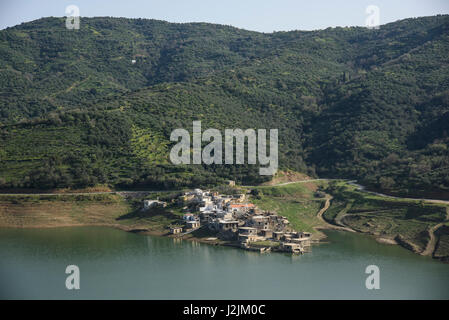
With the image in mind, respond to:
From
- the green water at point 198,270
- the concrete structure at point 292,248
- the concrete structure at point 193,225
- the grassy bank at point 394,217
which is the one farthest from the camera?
the concrete structure at point 193,225

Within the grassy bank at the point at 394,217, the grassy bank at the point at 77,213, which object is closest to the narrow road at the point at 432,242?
the grassy bank at the point at 394,217

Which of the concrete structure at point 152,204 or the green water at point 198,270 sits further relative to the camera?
the concrete structure at point 152,204

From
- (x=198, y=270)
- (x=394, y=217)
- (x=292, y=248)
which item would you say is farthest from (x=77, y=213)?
(x=394, y=217)

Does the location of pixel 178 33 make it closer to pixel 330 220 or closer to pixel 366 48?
pixel 366 48

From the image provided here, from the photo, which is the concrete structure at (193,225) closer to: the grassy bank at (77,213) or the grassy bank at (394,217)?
the grassy bank at (77,213)

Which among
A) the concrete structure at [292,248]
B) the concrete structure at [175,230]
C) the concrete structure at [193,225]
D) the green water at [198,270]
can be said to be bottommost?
the green water at [198,270]

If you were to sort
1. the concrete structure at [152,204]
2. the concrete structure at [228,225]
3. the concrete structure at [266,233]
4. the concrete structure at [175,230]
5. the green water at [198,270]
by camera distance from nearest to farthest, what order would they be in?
1. the green water at [198,270]
2. the concrete structure at [266,233]
3. the concrete structure at [228,225]
4. the concrete structure at [175,230]
5. the concrete structure at [152,204]

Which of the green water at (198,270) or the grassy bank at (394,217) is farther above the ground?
the grassy bank at (394,217)
